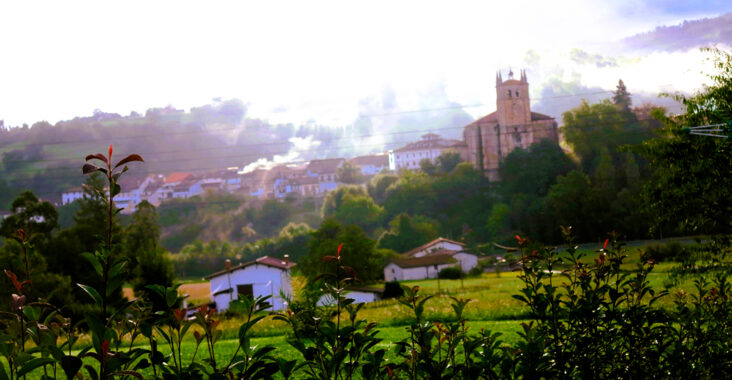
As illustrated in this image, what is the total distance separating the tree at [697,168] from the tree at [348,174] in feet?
217

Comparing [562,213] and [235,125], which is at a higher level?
[235,125]

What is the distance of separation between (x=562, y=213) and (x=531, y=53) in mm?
91545

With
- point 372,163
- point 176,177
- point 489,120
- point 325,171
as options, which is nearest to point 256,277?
point 489,120

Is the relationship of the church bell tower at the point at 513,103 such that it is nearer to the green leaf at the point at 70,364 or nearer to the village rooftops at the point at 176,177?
the village rooftops at the point at 176,177

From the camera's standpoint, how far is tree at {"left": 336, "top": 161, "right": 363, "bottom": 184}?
7675 cm

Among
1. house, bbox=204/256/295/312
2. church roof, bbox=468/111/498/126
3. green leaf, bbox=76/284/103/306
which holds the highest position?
church roof, bbox=468/111/498/126

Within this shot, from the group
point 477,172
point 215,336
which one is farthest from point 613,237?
point 477,172

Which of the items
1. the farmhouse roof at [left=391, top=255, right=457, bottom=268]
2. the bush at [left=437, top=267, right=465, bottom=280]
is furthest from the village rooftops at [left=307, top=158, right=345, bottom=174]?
the bush at [left=437, top=267, right=465, bottom=280]

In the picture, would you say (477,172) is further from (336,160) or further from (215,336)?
(215,336)

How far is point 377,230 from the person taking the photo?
54844mm

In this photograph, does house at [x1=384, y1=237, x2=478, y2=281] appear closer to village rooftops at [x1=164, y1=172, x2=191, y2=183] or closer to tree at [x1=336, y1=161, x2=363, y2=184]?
tree at [x1=336, y1=161, x2=363, y2=184]

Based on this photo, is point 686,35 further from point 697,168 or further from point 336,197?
point 697,168

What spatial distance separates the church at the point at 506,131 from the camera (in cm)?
6619

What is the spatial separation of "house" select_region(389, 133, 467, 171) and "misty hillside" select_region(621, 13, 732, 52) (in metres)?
36.9
